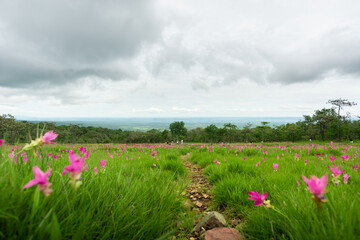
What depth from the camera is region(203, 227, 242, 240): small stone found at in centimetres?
183

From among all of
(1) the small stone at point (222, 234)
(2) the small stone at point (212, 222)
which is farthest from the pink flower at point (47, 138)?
(2) the small stone at point (212, 222)

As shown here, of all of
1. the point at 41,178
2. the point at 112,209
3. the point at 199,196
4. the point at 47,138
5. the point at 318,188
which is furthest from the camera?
the point at 199,196

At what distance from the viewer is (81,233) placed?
3.61 ft

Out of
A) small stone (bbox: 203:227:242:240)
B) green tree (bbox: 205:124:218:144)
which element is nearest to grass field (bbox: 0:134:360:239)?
small stone (bbox: 203:227:242:240)

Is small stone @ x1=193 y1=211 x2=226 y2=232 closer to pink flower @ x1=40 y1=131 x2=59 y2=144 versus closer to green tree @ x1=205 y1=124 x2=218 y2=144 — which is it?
pink flower @ x1=40 y1=131 x2=59 y2=144

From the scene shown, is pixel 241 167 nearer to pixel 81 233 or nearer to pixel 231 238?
pixel 231 238

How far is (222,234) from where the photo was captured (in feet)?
6.16

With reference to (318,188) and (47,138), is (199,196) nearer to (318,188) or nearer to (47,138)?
(318,188)

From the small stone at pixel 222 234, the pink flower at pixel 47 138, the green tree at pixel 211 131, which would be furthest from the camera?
the green tree at pixel 211 131

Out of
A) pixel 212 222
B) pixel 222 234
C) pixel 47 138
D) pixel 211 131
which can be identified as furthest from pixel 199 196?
pixel 211 131

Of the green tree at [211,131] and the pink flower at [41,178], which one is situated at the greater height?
the pink flower at [41,178]

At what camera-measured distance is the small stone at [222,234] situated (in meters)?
1.83

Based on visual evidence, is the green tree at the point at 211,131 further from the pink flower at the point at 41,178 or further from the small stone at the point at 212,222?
the pink flower at the point at 41,178

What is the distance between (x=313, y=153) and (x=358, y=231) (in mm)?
8705
